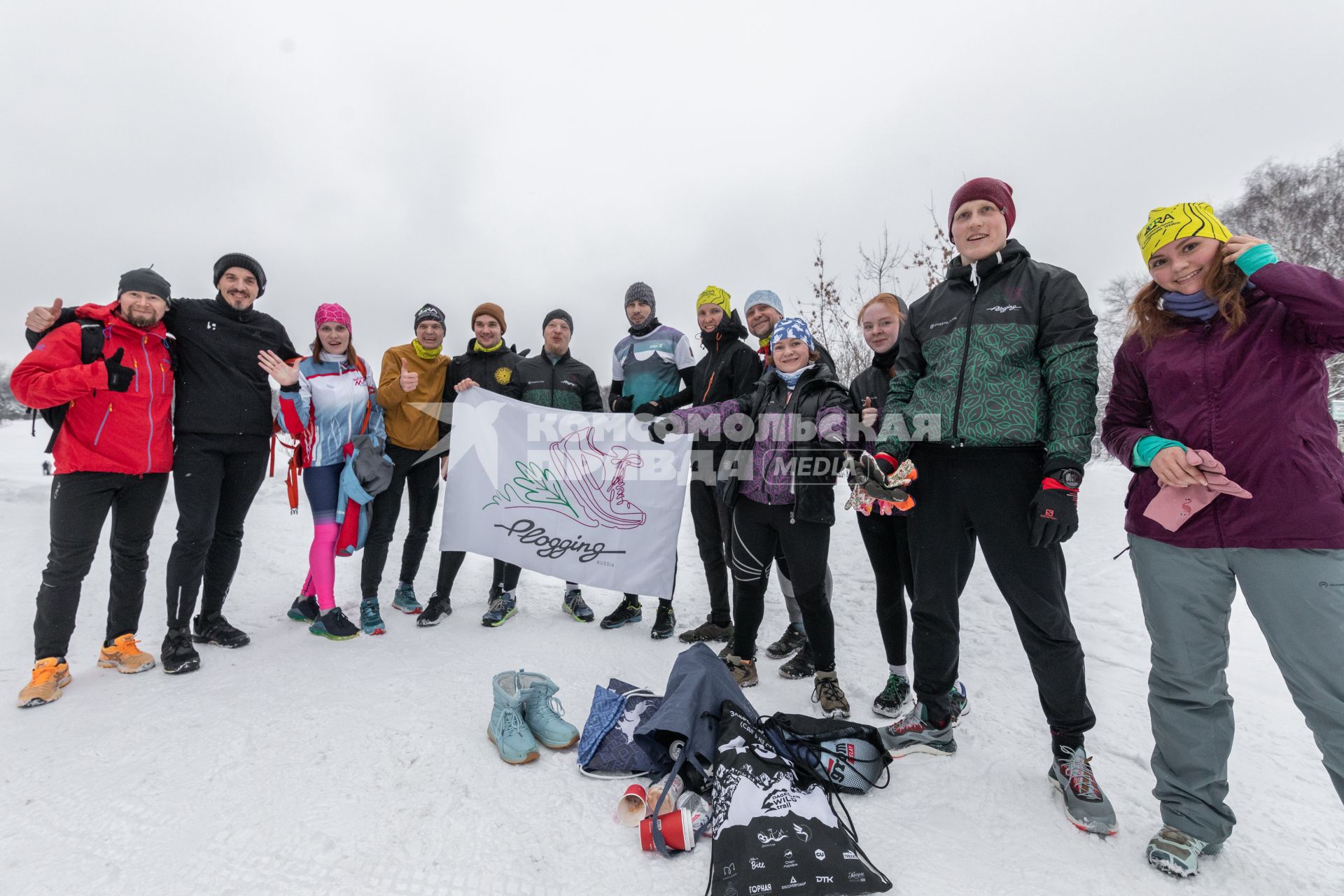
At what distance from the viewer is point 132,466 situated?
3066 mm

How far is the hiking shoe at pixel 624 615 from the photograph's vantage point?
166 inches

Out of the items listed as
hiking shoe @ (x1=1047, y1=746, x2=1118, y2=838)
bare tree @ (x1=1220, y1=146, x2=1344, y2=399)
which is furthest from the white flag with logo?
bare tree @ (x1=1220, y1=146, x2=1344, y2=399)

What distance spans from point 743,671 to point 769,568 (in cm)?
63

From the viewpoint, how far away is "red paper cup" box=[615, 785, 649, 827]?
77.2 inches

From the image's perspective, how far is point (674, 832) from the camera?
6.04ft

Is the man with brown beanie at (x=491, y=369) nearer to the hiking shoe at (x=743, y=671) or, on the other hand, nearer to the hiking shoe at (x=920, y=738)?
the hiking shoe at (x=743, y=671)

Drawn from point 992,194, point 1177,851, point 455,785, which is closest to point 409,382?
point 455,785

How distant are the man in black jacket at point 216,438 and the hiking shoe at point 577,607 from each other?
6.87 ft

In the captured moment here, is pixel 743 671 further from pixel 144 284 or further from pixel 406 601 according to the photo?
pixel 144 284

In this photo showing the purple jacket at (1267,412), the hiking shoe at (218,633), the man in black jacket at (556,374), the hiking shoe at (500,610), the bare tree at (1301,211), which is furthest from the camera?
the bare tree at (1301,211)

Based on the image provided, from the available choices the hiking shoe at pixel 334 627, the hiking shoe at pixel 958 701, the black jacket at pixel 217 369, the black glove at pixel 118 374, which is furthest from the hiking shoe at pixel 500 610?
the hiking shoe at pixel 958 701

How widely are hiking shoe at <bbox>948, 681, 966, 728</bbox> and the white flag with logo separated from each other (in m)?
1.91

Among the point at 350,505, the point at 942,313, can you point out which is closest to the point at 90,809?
the point at 350,505

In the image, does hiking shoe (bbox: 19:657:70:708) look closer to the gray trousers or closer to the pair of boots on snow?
the pair of boots on snow
